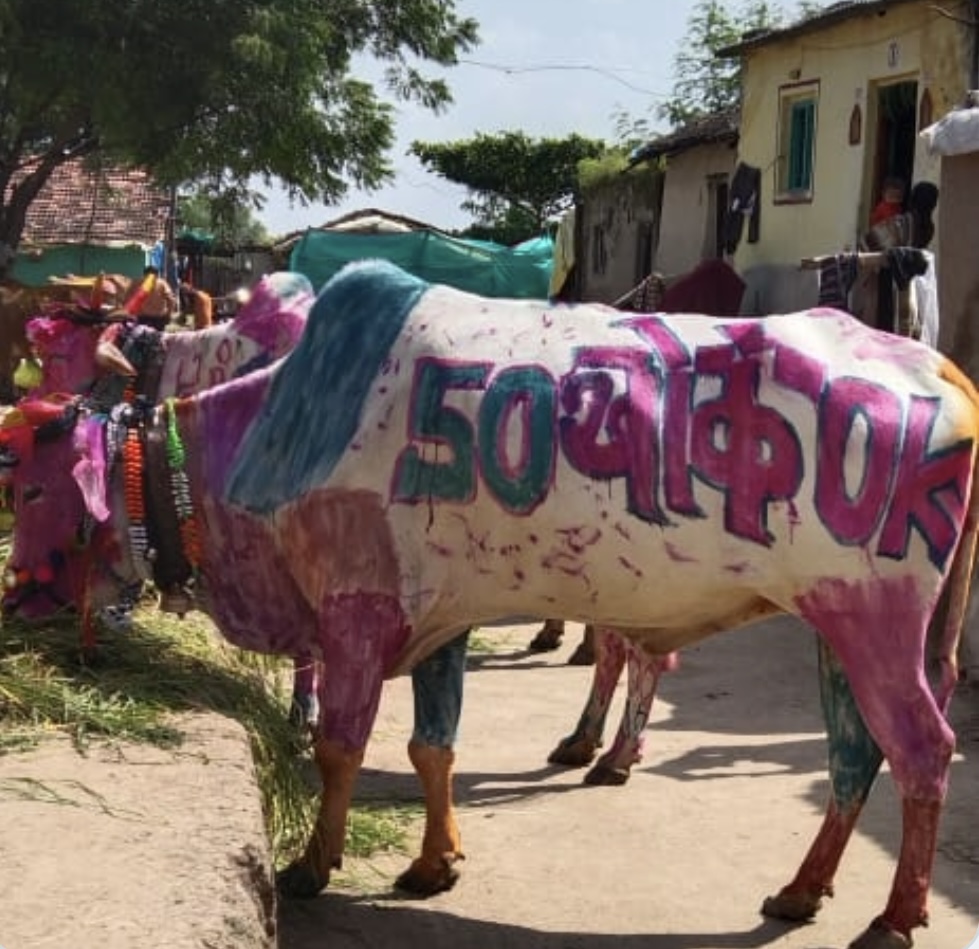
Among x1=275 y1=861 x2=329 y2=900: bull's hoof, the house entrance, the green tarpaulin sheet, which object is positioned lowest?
x1=275 y1=861 x2=329 y2=900: bull's hoof

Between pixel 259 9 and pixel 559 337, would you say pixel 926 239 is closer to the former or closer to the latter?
pixel 559 337

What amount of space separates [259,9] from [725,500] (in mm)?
15806

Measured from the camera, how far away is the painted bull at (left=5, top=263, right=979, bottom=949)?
153 inches

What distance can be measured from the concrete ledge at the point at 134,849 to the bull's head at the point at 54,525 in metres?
0.70

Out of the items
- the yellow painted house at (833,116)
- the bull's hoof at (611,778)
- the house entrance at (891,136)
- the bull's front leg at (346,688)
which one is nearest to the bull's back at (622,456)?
the bull's front leg at (346,688)

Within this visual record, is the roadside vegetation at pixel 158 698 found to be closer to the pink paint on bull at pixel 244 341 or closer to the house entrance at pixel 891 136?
the pink paint on bull at pixel 244 341

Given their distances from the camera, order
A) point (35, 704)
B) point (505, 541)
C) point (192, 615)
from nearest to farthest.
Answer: point (35, 704) < point (505, 541) < point (192, 615)

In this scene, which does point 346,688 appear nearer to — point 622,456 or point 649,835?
point 622,456

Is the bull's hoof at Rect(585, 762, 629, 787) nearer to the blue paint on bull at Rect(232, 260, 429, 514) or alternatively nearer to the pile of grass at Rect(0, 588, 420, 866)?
the pile of grass at Rect(0, 588, 420, 866)

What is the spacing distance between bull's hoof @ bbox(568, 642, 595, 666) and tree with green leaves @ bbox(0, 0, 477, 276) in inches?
482

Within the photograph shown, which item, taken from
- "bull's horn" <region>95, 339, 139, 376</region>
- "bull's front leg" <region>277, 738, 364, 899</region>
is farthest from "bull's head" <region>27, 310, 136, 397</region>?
"bull's front leg" <region>277, 738, 364, 899</region>

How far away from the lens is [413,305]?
426cm

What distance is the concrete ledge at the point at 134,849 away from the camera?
2.61 m

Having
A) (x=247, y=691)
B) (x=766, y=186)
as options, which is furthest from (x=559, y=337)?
(x=766, y=186)
